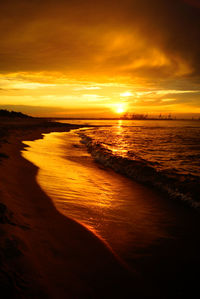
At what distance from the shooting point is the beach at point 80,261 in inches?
123

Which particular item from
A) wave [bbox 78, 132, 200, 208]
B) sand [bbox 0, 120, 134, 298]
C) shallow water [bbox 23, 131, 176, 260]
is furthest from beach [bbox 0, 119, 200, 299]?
wave [bbox 78, 132, 200, 208]

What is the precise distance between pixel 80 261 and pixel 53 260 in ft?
1.64

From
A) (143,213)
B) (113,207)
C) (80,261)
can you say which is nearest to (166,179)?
(143,213)

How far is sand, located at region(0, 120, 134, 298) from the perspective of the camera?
299 centimetres

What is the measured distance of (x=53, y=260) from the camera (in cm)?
374

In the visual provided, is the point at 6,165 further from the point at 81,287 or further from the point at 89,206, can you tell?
the point at 81,287

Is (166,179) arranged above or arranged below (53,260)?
above

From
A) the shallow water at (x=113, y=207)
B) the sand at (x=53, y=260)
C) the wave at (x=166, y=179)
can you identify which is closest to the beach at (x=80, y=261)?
the sand at (x=53, y=260)

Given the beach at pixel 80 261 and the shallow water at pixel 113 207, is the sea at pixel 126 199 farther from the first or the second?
the beach at pixel 80 261

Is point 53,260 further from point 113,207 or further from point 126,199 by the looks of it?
point 126,199

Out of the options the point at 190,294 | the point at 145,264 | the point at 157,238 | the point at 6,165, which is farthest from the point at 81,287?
the point at 6,165

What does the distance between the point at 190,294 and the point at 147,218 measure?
2757 mm

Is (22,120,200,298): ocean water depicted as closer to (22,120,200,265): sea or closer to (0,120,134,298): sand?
(22,120,200,265): sea

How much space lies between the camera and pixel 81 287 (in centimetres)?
325
